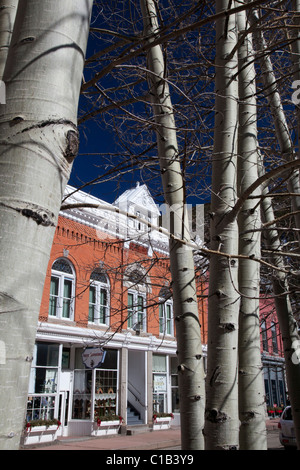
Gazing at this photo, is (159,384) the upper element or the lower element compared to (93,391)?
upper

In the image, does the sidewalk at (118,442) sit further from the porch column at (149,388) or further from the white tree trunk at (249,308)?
the white tree trunk at (249,308)

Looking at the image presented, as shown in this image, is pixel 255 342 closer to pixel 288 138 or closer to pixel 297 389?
pixel 297 389

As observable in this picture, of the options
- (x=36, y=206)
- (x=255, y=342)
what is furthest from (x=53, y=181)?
(x=255, y=342)

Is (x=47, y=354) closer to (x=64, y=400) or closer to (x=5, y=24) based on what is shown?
(x=64, y=400)

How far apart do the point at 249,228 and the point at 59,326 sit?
477 inches

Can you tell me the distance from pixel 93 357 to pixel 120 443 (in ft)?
10.1

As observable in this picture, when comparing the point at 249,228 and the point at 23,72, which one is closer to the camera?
the point at 23,72

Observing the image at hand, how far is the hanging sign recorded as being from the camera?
1504 cm

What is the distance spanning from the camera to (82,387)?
1617cm

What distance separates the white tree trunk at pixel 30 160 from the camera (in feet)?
3.71

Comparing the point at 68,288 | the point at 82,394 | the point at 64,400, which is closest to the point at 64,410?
the point at 64,400

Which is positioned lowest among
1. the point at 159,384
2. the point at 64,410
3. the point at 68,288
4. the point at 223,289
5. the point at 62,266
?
the point at 64,410

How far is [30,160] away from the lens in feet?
4.18

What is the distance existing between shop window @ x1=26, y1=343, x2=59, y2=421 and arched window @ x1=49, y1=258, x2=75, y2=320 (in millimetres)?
1246
